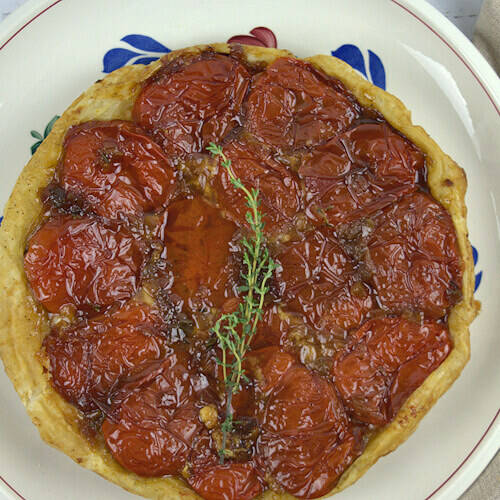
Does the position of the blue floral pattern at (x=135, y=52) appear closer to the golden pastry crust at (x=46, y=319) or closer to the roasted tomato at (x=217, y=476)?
the golden pastry crust at (x=46, y=319)

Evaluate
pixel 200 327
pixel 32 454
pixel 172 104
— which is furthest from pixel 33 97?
pixel 32 454

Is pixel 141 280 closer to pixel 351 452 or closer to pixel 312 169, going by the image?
pixel 312 169

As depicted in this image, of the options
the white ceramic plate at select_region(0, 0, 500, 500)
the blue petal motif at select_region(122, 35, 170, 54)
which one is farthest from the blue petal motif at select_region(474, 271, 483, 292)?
the blue petal motif at select_region(122, 35, 170, 54)

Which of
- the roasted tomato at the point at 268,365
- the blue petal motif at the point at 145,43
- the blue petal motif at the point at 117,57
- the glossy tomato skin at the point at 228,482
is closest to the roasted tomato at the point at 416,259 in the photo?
the roasted tomato at the point at 268,365

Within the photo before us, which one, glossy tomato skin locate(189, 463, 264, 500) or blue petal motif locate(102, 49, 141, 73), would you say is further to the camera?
blue petal motif locate(102, 49, 141, 73)

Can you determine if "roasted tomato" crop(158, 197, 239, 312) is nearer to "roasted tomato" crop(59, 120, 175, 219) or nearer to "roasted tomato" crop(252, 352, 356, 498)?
"roasted tomato" crop(59, 120, 175, 219)

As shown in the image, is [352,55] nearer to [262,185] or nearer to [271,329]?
[262,185]

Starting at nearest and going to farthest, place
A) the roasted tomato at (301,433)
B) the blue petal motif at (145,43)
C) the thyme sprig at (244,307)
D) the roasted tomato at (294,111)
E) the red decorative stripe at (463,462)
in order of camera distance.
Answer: the thyme sprig at (244,307) < the roasted tomato at (301,433) < the roasted tomato at (294,111) < the red decorative stripe at (463,462) < the blue petal motif at (145,43)

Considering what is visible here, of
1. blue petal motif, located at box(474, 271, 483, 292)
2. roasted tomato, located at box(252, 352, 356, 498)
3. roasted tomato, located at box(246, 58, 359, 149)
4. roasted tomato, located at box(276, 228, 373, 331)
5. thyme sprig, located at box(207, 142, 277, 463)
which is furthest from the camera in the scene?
blue petal motif, located at box(474, 271, 483, 292)
